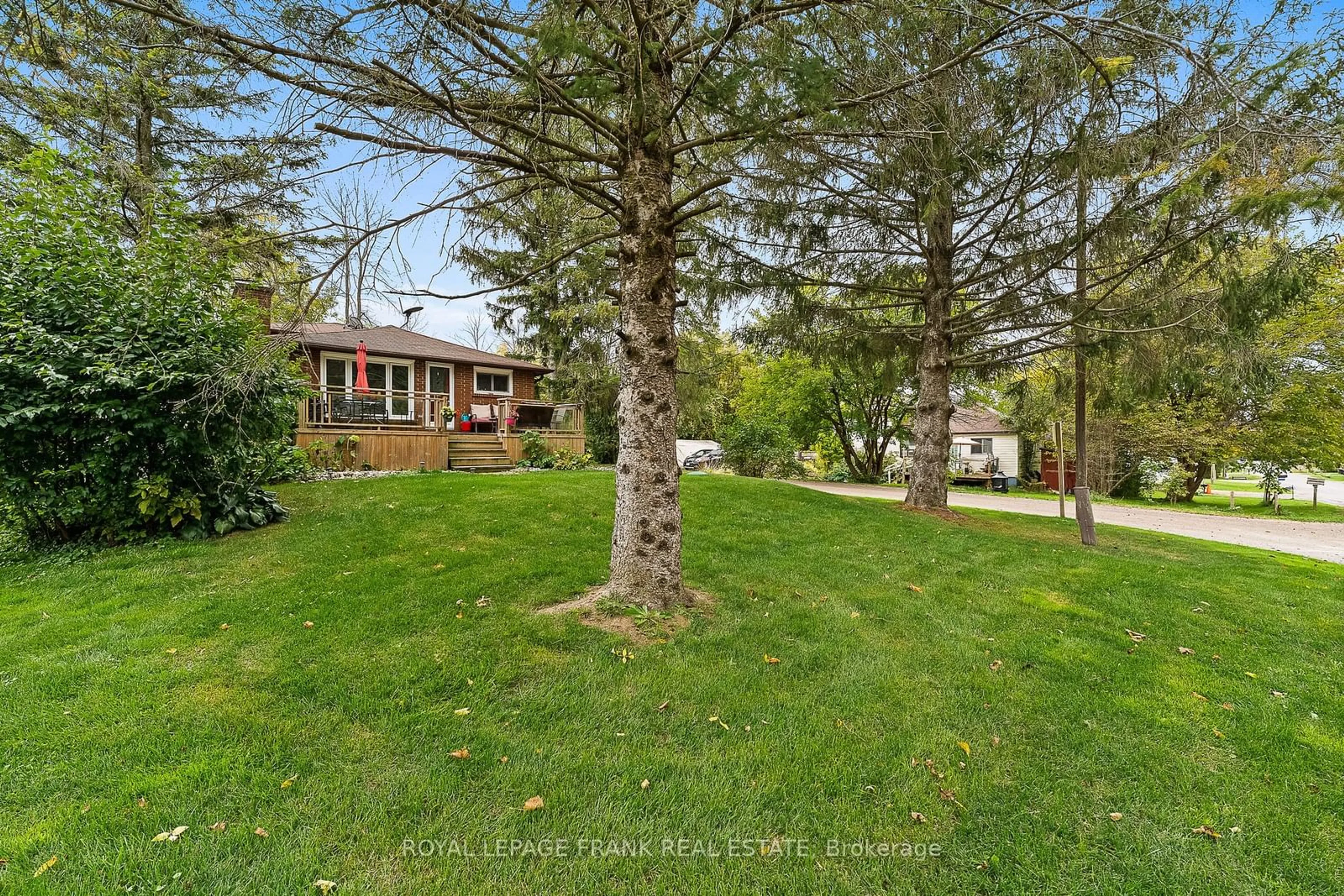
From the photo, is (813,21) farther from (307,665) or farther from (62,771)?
(62,771)

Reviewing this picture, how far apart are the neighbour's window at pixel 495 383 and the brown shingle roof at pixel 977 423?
62.4 ft

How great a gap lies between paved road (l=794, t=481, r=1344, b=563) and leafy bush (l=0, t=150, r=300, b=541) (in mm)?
10110

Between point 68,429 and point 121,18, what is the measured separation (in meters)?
3.96

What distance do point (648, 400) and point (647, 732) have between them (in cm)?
225

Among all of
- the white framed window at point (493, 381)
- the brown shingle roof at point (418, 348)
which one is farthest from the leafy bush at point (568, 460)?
the brown shingle roof at point (418, 348)

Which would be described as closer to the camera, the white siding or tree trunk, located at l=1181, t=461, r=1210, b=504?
tree trunk, located at l=1181, t=461, r=1210, b=504

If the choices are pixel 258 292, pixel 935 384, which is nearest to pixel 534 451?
pixel 935 384

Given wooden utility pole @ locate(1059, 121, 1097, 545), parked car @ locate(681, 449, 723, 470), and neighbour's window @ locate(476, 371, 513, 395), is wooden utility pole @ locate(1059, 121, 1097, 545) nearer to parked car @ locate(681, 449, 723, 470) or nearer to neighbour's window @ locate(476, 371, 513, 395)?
parked car @ locate(681, 449, 723, 470)

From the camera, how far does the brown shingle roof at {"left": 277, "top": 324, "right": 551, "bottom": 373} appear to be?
44.3 ft

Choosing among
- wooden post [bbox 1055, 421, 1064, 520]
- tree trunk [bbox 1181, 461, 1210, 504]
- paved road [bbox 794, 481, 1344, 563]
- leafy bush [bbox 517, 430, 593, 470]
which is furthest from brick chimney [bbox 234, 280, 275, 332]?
tree trunk [bbox 1181, 461, 1210, 504]

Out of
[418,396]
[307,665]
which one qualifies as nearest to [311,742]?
[307,665]

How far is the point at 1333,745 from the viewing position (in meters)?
2.69

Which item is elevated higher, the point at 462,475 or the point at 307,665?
the point at 462,475

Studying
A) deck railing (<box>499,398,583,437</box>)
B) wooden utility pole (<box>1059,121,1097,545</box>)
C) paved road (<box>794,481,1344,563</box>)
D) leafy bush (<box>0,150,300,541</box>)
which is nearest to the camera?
leafy bush (<box>0,150,300,541</box>)
